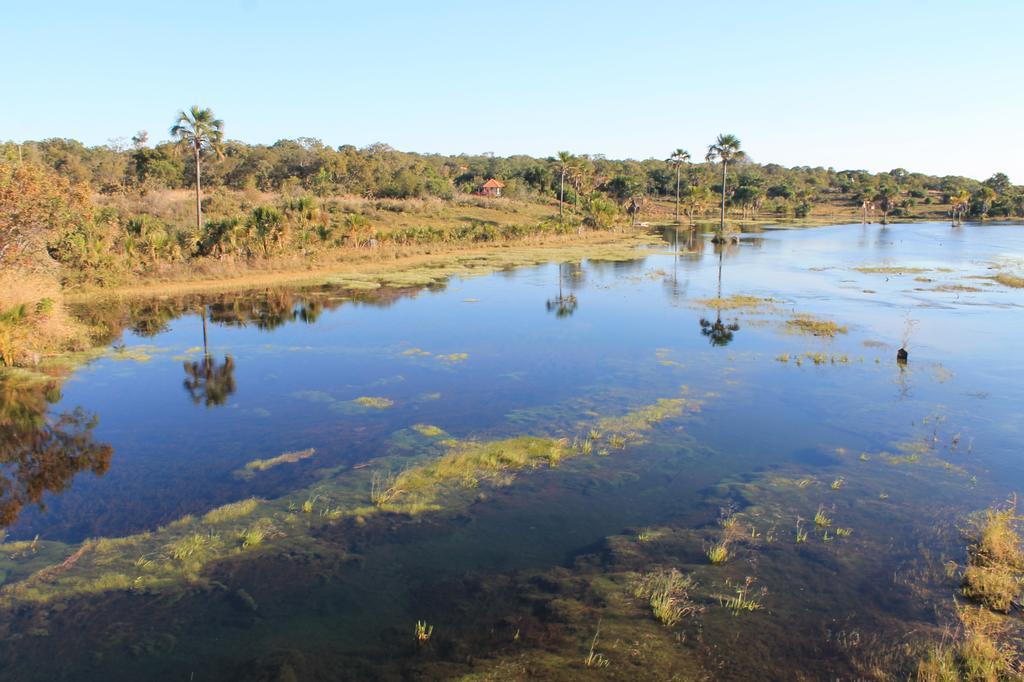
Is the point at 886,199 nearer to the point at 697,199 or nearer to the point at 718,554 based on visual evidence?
the point at 697,199

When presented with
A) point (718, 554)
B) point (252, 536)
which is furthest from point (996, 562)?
point (252, 536)

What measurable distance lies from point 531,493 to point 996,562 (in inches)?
244

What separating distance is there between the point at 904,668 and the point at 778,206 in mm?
132475

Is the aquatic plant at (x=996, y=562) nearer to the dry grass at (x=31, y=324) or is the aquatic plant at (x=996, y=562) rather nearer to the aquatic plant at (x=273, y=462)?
the aquatic plant at (x=273, y=462)

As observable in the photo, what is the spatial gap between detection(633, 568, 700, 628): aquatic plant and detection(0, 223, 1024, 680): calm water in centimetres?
13

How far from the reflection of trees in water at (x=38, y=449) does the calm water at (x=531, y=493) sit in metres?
0.10

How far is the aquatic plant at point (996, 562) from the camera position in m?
7.67

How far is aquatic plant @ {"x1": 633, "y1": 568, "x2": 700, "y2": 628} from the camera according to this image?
24.2 ft

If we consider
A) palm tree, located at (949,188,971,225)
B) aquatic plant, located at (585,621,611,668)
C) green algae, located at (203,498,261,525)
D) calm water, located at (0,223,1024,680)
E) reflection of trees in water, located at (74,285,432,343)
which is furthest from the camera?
palm tree, located at (949,188,971,225)

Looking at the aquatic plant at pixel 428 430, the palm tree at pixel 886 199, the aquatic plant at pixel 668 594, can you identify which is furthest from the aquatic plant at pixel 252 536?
the palm tree at pixel 886 199

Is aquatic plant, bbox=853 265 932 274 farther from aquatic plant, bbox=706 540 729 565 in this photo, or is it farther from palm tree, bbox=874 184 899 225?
palm tree, bbox=874 184 899 225

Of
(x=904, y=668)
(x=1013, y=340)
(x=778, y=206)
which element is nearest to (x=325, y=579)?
(x=904, y=668)

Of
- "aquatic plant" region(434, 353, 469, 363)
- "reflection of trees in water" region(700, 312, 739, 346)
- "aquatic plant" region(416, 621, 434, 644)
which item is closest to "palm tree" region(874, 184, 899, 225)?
"reflection of trees in water" region(700, 312, 739, 346)

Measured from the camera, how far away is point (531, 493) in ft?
34.7
